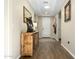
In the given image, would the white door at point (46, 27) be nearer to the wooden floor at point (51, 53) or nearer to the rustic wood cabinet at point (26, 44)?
the wooden floor at point (51, 53)

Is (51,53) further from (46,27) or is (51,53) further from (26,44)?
(46,27)

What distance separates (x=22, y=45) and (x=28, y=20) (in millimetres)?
1612

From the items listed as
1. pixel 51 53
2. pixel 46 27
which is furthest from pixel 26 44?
pixel 46 27

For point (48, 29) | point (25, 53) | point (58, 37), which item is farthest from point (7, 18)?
point (48, 29)

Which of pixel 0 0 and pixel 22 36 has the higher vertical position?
pixel 0 0

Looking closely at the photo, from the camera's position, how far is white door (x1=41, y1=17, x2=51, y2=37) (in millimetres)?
14266

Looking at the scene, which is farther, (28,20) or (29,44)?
(28,20)

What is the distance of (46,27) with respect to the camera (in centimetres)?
1430

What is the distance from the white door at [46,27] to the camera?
46.8 feet

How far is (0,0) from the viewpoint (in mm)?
1502

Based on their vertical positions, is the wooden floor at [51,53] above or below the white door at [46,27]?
below

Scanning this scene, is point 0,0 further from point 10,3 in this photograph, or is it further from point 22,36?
point 22,36

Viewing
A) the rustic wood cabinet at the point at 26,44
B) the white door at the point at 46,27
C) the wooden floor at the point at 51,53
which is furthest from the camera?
the white door at the point at 46,27

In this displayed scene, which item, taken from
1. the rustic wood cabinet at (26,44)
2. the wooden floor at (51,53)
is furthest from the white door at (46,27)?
the rustic wood cabinet at (26,44)
